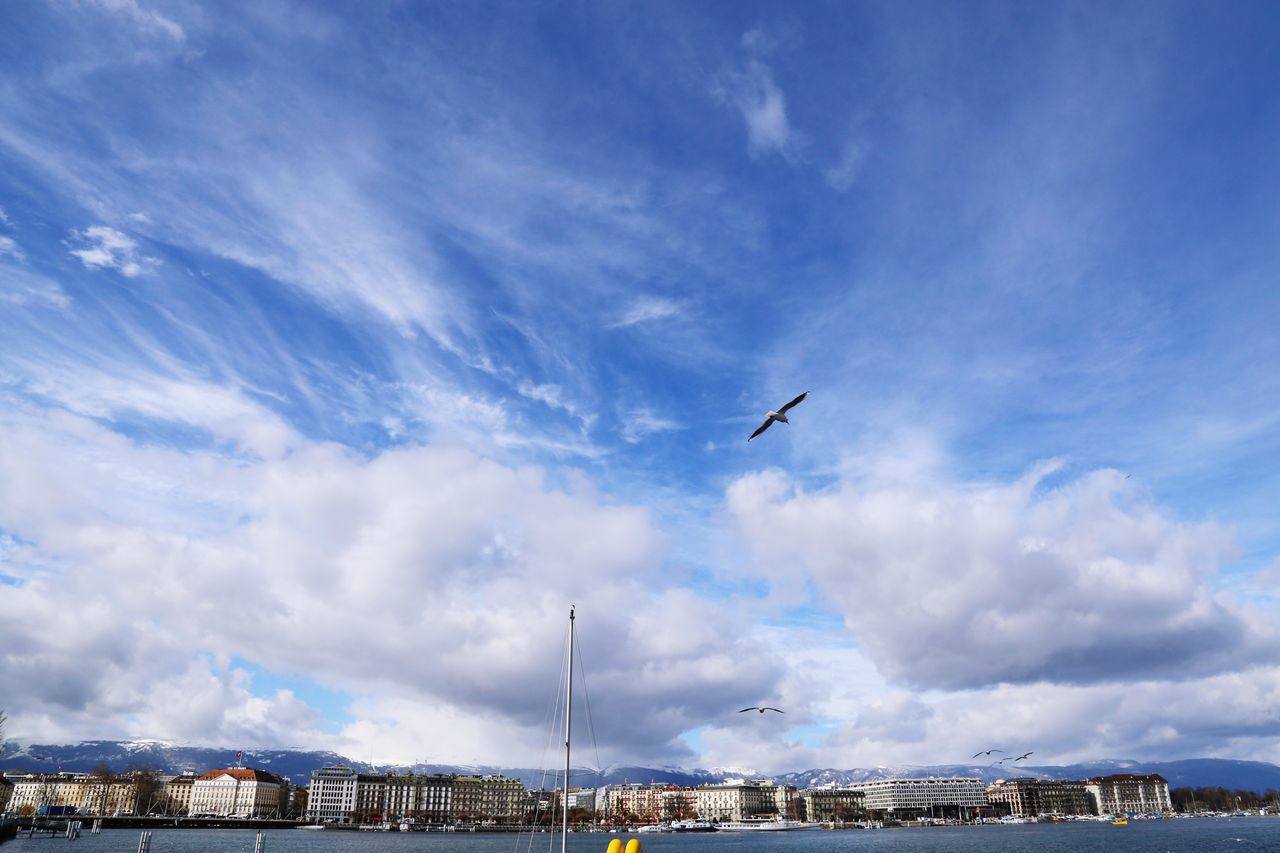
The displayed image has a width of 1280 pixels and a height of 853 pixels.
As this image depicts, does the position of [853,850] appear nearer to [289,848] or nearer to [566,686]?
[289,848]

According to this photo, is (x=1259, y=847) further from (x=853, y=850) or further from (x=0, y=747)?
(x=0, y=747)

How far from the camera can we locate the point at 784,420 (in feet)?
74.2

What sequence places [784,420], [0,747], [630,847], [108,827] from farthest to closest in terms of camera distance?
[108,827] < [0,747] < [630,847] < [784,420]

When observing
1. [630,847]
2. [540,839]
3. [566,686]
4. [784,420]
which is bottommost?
[540,839]

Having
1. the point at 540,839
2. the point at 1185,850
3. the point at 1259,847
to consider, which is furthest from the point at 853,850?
the point at 540,839

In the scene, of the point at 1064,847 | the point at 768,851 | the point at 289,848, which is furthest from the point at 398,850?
the point at 1064,847

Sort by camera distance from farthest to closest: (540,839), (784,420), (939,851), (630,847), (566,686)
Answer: (540,839), (939,851), (566,686), (630,847), (784,420)

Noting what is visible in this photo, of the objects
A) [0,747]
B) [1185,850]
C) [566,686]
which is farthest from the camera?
[1185,850]

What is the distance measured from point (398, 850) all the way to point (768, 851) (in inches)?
2520

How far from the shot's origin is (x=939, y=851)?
11600 centimetres

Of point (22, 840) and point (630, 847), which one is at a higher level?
point (630, 847)

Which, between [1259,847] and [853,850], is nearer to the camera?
[1259,847]

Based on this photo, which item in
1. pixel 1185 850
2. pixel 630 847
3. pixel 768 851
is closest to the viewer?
pixel 630 847

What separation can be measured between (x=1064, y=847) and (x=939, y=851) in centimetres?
1839
